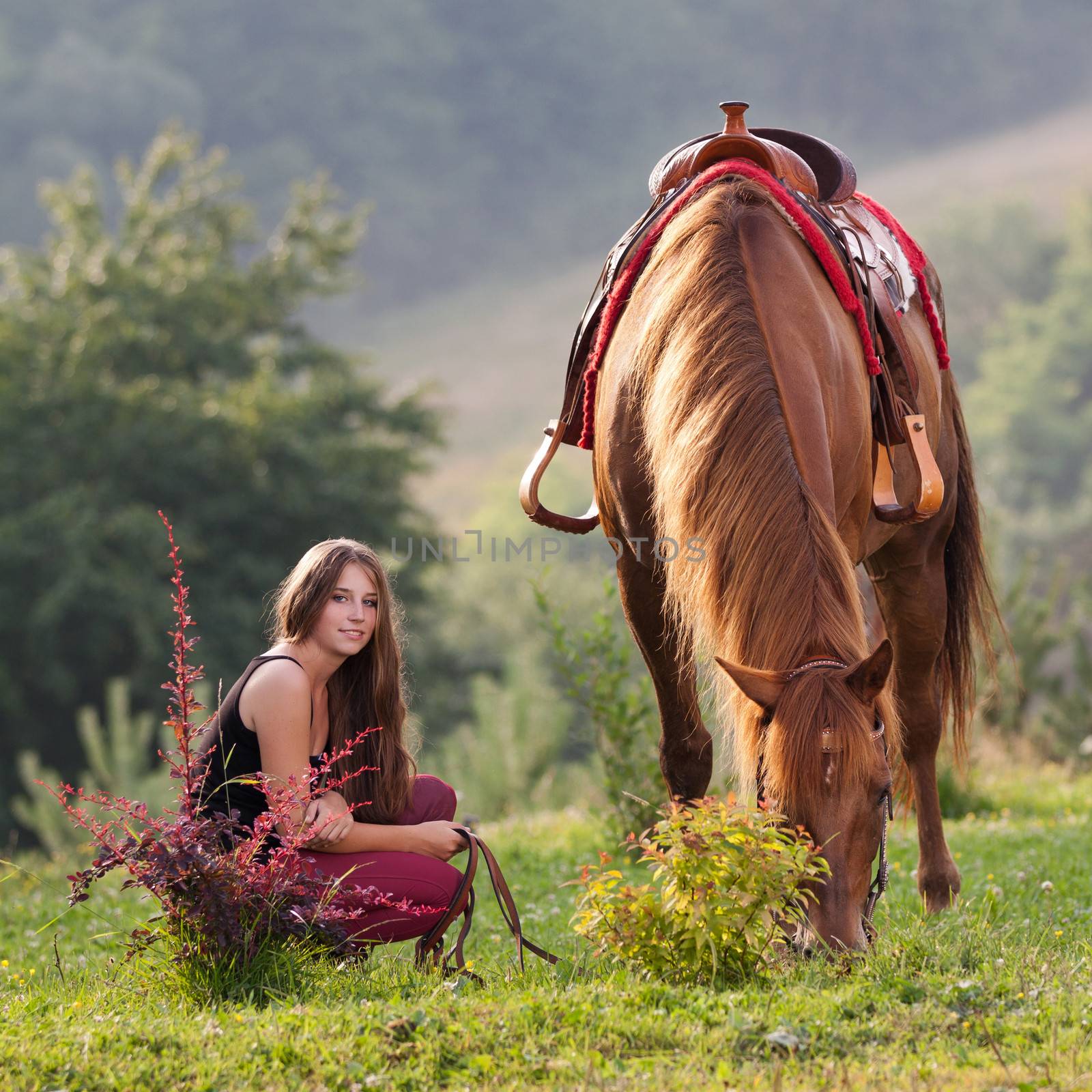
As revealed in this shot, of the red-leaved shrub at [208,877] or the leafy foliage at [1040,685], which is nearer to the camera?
the red-leaved shrub at [208,877]

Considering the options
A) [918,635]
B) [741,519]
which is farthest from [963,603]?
[741,519]

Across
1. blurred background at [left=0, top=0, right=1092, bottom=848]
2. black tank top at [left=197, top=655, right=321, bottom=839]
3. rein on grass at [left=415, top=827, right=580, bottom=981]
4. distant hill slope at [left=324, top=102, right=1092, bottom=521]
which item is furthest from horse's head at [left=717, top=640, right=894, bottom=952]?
distant hill slope at [left=324, top=102, right=1092, bottom=521]

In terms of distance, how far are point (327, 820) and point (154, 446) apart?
17624 millimetres

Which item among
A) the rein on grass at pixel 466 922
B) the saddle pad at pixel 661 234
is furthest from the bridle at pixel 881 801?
the saddle pad at pixel 661 234

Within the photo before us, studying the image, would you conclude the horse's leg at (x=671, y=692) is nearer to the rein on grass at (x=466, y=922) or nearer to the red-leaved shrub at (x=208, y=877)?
the rein on grass at (x=466, y=922)

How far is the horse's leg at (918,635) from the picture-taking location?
192 inches

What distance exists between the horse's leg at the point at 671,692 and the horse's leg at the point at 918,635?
0.99m

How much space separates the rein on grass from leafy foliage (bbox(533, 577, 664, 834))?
118 inches

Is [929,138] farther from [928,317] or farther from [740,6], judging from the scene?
[928,317]

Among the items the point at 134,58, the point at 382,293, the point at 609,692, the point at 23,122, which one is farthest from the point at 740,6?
the point at 609,692

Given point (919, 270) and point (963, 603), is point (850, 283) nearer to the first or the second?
point (919, 270)

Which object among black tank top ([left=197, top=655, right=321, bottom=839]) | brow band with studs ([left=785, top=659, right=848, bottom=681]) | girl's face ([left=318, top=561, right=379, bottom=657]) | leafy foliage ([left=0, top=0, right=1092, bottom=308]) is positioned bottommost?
black tank top ([left=197, top=655, right=321, bottom=839])

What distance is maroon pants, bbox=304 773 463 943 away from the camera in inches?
128

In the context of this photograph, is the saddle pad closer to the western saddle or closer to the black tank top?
the western saddle
